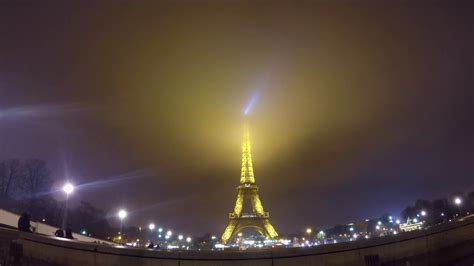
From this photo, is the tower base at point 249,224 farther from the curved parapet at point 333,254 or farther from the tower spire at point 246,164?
the curved parapet at point 333,254

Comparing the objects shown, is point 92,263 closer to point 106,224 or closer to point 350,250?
point 350,250

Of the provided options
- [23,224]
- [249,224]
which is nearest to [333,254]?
[23,224]

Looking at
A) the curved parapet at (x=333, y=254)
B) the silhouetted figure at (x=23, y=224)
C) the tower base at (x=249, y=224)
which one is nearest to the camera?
the curved parapet at (x=333, y=254)

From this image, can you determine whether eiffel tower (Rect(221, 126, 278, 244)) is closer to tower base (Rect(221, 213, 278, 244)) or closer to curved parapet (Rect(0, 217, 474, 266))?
tower base (Rect(221, 213, 278, 244))

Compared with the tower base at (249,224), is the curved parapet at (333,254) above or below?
below

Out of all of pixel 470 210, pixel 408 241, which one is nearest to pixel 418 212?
pixel 470 210

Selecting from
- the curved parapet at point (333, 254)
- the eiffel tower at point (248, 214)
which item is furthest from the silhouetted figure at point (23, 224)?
the eiffel tower at point (248, 214)

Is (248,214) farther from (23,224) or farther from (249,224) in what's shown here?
(23,224)
